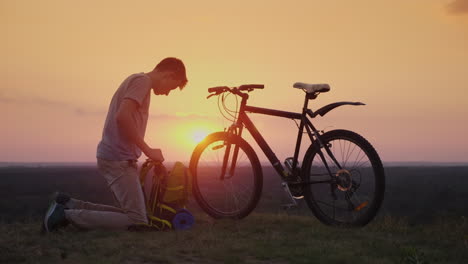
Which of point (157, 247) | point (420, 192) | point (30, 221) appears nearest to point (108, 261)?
point (157, 247)

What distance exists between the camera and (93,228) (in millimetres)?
6379

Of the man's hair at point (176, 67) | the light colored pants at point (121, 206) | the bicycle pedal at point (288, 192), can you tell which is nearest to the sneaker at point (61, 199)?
the light colored pants at point (121, 206)

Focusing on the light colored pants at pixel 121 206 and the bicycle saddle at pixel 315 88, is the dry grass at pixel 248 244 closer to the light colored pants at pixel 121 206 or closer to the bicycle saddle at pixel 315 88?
the light colored pants at pixel 121 206

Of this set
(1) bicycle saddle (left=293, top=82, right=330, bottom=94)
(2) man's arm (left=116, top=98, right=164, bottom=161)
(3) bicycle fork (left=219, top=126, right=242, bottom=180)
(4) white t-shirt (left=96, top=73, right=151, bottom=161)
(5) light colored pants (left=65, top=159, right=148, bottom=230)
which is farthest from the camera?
(3) bicycle fork (left=219, top=126, right=242, bottom=180)

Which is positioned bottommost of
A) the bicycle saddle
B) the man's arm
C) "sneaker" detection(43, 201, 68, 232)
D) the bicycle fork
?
"sneaker" detection(43, 201, 68, 232)

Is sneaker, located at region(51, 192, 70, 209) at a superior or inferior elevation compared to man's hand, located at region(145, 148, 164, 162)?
inferior

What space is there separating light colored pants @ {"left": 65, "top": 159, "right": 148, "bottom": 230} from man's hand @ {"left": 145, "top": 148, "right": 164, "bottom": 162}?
338 mm

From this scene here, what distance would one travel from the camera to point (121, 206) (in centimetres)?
642

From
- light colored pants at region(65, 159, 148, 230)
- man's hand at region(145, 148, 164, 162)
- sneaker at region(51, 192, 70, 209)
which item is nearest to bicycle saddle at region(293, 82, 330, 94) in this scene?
man's hand at region(145, 148, 164, 162)

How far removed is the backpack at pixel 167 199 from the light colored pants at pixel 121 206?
25 centimetres

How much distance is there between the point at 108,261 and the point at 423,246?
11.6ft

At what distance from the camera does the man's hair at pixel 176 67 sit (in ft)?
20.9

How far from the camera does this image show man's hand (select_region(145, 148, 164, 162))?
20.5ft

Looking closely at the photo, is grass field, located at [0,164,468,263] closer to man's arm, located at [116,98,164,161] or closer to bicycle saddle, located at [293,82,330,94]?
man's arm, located at [116,98,164,161]
